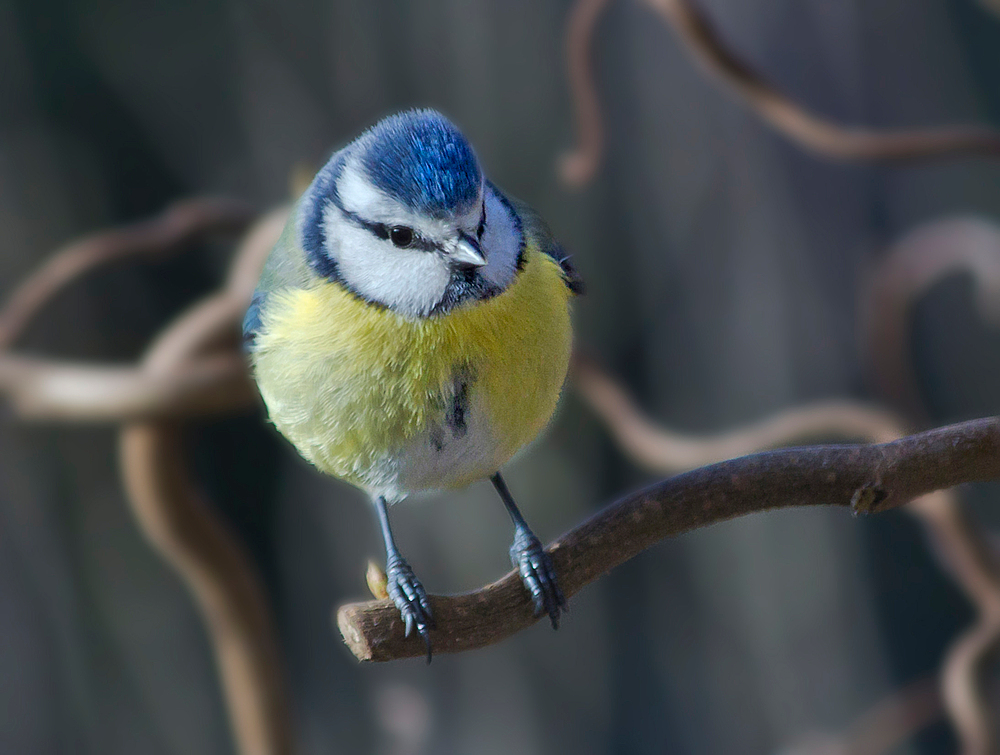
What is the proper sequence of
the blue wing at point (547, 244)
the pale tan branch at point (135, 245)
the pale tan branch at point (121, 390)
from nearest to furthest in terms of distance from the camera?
the blue wing at point (547, 244)
the pale tan branch at point (121, 390)
the pale tan branch at point (135, 245)

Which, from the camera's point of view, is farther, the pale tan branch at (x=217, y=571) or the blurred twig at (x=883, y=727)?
the blurred twig at (x=883, y=727)

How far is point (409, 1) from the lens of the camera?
43.3 inches

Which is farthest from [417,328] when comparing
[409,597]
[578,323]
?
[578,323]

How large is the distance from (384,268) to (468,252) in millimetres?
53

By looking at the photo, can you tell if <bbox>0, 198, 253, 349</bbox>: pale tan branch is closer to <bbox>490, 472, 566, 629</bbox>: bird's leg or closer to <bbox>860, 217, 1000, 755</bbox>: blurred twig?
<bbox>490, 472, 566, 629</bbox>: bird's leg

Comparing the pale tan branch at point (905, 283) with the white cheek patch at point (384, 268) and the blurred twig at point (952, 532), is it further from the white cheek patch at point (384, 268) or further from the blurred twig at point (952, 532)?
the white cheek patch at point (384, 268)

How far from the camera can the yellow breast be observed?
451 millimetres

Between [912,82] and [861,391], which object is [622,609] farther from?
[912,82]

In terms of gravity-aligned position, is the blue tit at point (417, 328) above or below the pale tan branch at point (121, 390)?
below

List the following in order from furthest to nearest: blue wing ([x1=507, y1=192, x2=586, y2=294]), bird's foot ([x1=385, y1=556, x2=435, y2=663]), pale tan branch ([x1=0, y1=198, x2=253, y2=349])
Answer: pale tan branch ([x1=0, y1=198, x2=253, y2=349])
blue wing ([x1=507, y1=192, x2=586, y2=294])
bird's foot ([x1=385, y1=556, x2=435, y2=663])

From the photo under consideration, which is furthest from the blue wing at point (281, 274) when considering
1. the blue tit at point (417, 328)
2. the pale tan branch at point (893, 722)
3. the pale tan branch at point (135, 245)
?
the pale tan branch at point (893, 722)

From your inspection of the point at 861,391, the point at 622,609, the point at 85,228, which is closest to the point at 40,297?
the point at 85,228

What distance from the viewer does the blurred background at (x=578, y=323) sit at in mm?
1096

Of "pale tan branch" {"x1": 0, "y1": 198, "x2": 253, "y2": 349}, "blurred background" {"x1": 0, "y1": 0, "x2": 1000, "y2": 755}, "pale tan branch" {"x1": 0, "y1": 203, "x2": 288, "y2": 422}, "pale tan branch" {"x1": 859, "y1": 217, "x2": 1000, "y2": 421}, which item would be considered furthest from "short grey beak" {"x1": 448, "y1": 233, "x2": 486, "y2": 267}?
"blurred background" {"x1": 0, "y1": 0, "x2": 1000, "y2": 755}
